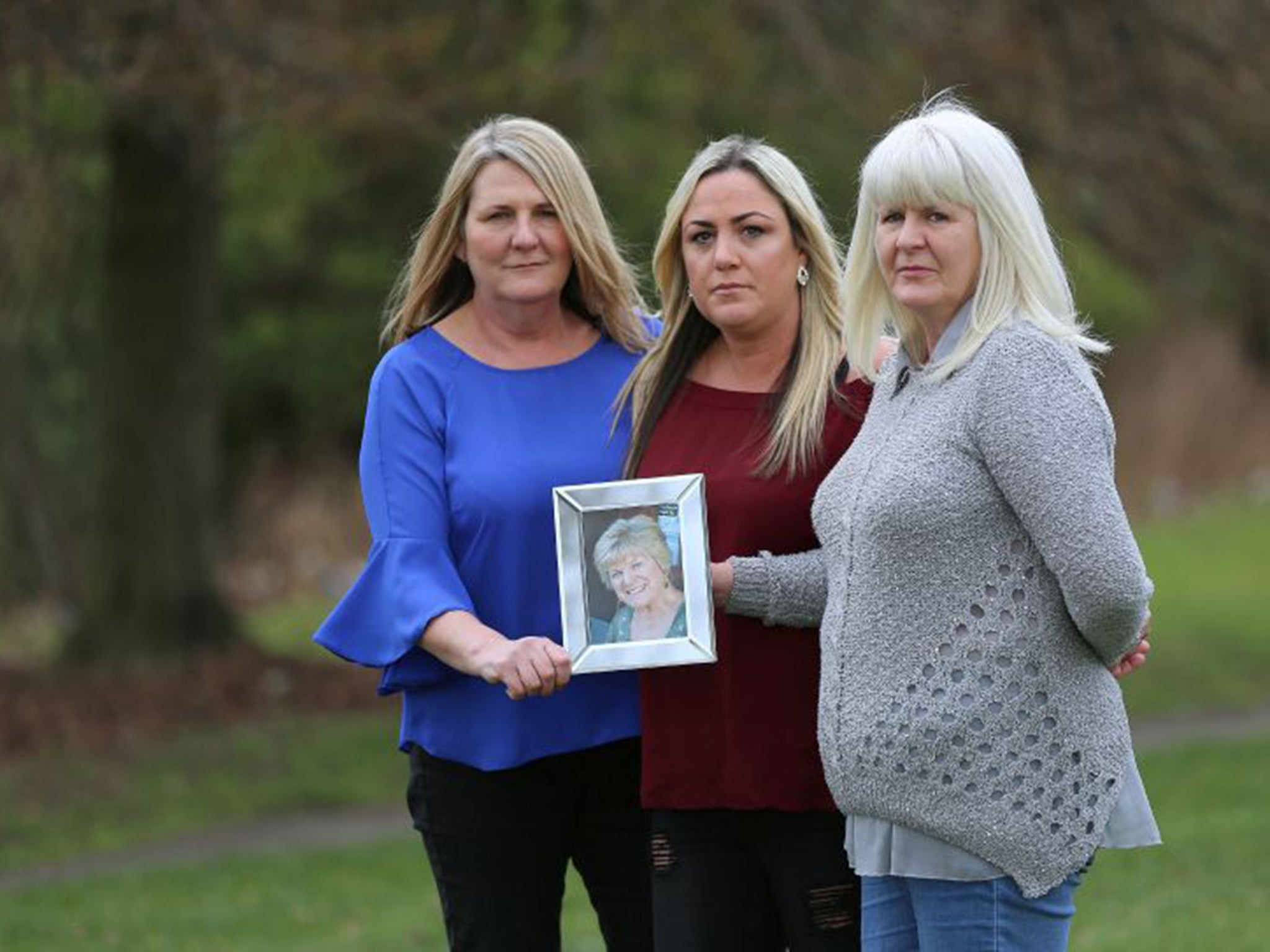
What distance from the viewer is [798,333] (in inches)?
169

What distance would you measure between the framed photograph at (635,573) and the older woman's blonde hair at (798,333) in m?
0.21

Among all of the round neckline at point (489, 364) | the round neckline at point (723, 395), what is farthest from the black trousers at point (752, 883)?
the round neckline at point (489, 364)

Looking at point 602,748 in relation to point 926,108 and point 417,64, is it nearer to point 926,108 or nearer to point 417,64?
point 926,108

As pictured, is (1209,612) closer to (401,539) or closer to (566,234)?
(566,234)

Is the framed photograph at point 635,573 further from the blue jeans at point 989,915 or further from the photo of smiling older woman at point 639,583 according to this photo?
the blue jeans at point 989,915

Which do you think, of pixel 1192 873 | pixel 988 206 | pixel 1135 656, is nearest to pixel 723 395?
pixel 988 206

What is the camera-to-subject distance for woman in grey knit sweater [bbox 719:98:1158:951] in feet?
11.5

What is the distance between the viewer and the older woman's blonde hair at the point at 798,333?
4121 millimetres

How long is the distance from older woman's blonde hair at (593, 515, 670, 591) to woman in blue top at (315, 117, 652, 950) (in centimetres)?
34

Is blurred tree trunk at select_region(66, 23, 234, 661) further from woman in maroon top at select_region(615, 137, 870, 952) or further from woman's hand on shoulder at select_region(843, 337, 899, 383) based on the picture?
woman's hand on shoulder at select_region(843, 337, 899, 383)

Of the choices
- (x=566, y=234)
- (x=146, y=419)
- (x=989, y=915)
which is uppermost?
(x=146, y=419)

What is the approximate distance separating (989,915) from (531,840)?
122cm

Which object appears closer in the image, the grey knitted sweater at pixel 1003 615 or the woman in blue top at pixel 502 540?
the grey knitted sweater at pixel 1003 615

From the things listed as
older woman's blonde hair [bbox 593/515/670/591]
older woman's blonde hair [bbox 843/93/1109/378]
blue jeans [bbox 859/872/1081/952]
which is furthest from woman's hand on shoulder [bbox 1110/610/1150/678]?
older woman's blonde hair [bbox 593/515/670/591]
